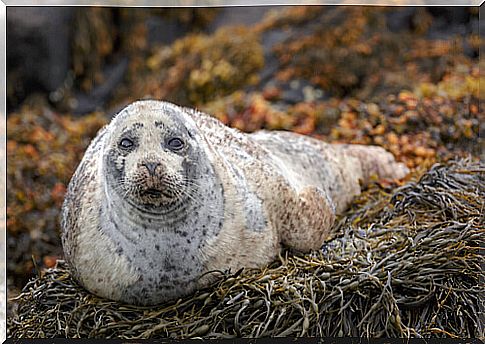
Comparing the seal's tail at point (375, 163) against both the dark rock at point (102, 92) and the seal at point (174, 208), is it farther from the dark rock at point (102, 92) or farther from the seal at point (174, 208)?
the dark rock at point (102, 92)

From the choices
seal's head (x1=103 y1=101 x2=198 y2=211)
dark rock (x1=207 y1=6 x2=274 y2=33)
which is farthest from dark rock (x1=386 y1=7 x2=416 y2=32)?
seal's head (x1=103 y1=101 x2=198 y2=211)

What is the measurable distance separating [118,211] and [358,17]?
4.61 meters

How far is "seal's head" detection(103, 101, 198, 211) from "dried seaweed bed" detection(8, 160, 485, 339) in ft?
1.99

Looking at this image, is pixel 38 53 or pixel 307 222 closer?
pixel 307 222

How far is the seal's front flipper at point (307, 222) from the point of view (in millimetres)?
4234

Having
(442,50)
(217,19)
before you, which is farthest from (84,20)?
(442,50)

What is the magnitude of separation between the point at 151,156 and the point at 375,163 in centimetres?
227

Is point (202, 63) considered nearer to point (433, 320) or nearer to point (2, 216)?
point (2, 216)

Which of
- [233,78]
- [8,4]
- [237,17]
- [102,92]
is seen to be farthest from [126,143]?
[102,92]

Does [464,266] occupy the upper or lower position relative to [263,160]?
lower

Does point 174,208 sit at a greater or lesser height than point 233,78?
lesser

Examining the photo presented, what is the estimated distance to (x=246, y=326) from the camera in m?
3.87

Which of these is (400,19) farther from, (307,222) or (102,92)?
(307,222)

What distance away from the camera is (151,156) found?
11.4 feet
